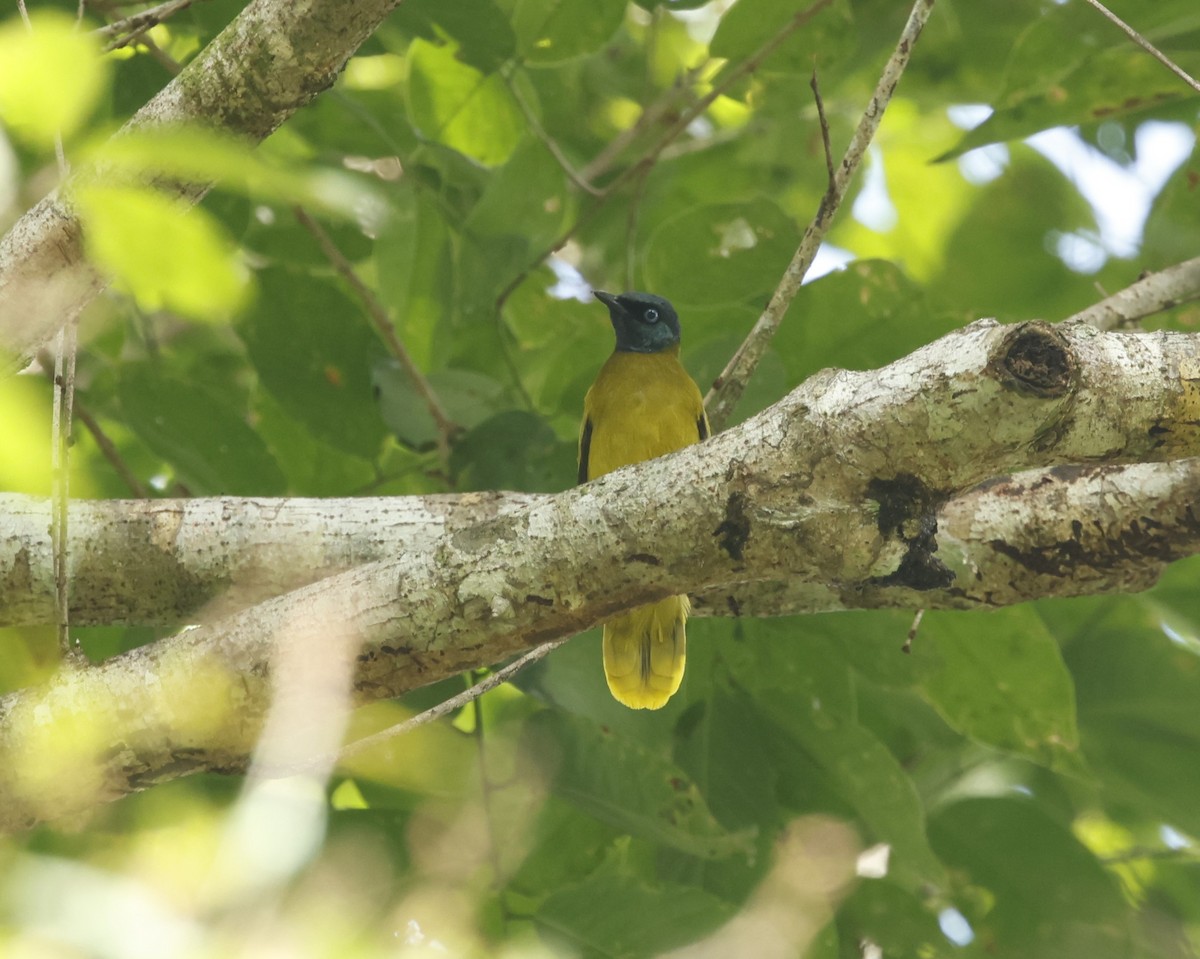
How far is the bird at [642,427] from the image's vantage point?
3.58 m

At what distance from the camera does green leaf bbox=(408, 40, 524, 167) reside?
4.11 metres

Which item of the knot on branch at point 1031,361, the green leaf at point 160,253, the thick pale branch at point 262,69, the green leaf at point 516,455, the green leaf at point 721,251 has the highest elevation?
the green leaf at point 160,253

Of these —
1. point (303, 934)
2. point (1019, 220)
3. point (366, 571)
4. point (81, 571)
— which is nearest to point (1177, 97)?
point (1019, 220)

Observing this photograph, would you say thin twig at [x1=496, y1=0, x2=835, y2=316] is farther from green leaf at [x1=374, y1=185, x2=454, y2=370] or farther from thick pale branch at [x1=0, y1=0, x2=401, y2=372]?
thick pale branch at [x1=0, y1=0, x2=401, y2=372]

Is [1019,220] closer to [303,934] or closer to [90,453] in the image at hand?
[90,453]

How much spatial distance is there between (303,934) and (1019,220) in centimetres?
496

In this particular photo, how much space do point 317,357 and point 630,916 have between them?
78.3 inches

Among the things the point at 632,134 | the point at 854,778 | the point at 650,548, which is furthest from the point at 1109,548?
the point at 632,134

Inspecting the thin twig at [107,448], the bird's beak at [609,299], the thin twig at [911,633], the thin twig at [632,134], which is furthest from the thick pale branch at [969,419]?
the thin twig at [632,134]

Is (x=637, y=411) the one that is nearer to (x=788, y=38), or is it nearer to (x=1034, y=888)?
(x=788, y=38)

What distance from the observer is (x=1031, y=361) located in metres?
2.09

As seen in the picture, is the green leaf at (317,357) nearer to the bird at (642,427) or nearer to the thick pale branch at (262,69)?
the bird at (642,427)

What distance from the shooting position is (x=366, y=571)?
2496mm

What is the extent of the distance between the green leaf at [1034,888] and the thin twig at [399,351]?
200 cm
